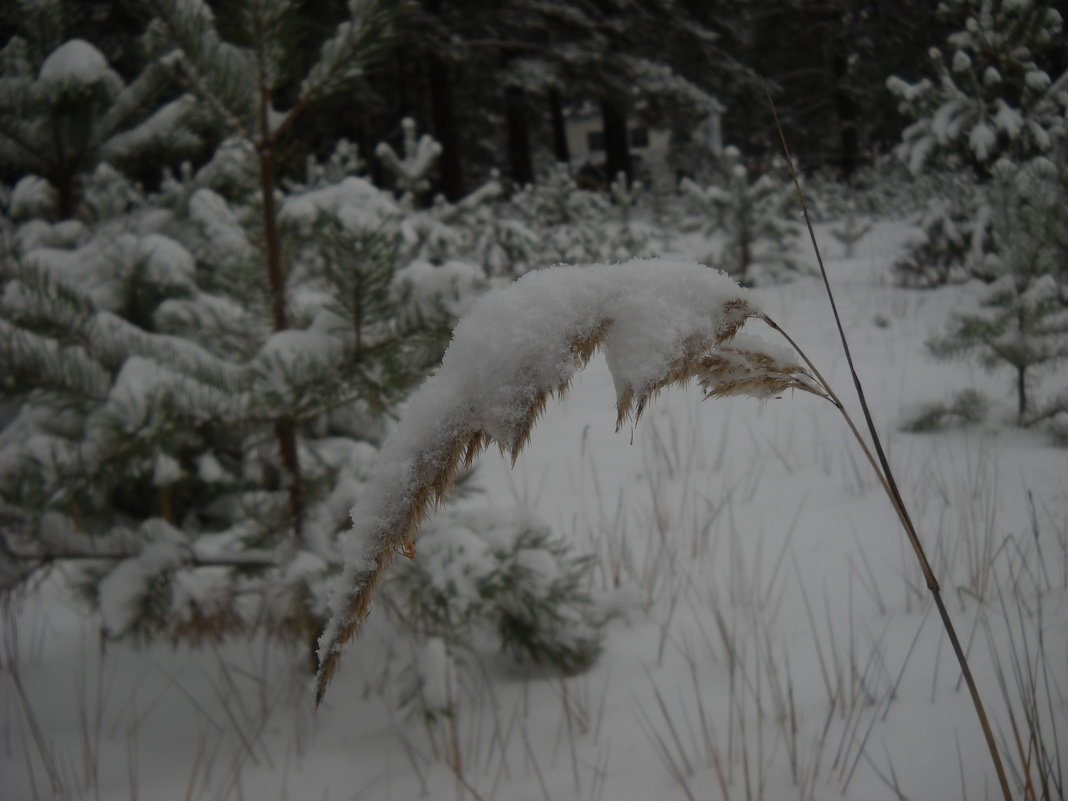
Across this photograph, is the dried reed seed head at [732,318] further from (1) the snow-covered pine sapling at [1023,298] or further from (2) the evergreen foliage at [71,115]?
(1) the snow-covered pine sapling at [1023,298]

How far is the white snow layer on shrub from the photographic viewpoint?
18.9 inches

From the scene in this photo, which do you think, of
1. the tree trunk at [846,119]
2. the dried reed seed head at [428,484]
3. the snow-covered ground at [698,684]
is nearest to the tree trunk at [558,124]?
the tree trunk at [846,119]

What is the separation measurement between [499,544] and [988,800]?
97 cm

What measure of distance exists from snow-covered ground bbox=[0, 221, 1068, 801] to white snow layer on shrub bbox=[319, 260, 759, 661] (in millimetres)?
665

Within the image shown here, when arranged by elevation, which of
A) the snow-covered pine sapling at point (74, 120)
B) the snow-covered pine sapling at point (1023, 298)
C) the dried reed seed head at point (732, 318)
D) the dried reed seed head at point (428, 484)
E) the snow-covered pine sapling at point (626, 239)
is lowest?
the snow-covered pine sapling at point (626, 239)

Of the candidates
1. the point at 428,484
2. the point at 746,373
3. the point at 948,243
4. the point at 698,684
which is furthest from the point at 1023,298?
the point at 948,243

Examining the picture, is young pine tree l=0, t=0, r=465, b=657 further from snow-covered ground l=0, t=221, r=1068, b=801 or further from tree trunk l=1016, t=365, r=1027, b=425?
tree trunk l=1016, t=365, r=1027, b=425

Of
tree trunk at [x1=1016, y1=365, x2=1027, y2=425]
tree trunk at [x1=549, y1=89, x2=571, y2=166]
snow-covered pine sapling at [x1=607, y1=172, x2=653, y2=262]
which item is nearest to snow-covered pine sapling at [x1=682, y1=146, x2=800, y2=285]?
snow-covered pine sapling at [x1=607, y1=172, x2=653, y2=262]

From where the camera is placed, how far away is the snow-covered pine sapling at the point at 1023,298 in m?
2.43

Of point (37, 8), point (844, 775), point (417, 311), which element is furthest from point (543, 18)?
point (844, 775)

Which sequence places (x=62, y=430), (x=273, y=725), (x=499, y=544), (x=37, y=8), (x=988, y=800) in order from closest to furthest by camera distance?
(x=988, y=800) → (x=273, y=725) → (x=499, y=544) → (x=62, y=430) → (x=37, y=8)

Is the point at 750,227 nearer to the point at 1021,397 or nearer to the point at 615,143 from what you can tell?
the point at 1021,397

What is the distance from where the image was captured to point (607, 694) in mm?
1422

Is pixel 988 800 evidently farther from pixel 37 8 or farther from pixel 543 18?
pixel 543 18
